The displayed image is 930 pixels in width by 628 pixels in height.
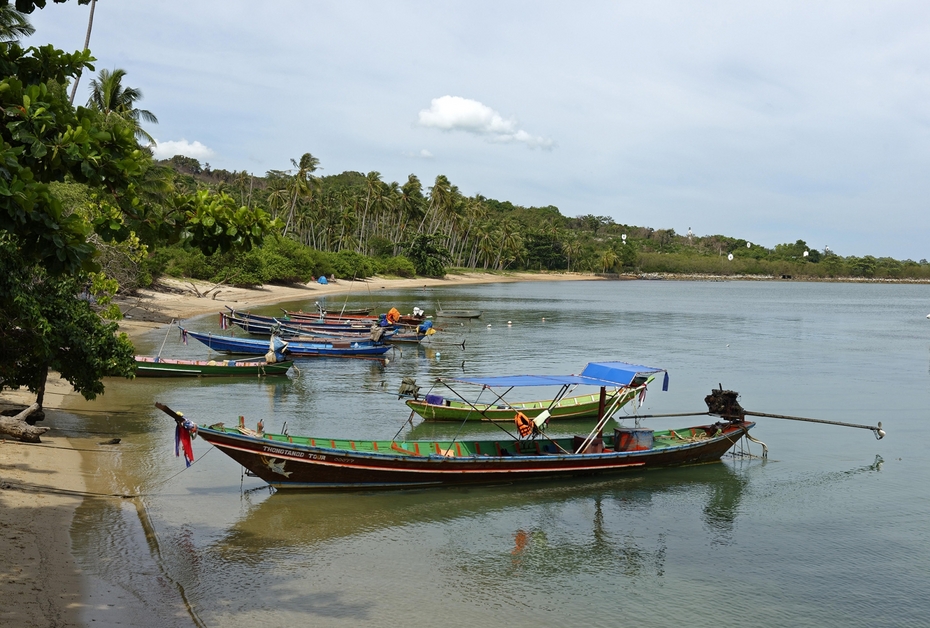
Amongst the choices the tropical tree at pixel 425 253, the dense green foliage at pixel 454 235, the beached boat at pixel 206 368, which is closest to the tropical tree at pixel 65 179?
the beached boat at pixel 206 368

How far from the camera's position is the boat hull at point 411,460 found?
46.8ft

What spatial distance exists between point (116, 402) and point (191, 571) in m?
12.4

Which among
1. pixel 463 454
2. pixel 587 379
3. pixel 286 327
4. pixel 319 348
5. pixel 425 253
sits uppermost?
pixel 425 253

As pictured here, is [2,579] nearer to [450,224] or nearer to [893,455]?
[893,455]

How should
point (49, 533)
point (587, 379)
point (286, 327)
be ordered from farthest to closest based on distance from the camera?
1. point (286, 327)
2. point (587, 379)
3. point (49, 533)

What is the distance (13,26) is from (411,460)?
2104 centimetres

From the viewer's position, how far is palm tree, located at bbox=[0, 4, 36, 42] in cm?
2235

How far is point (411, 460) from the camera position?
49.3ft

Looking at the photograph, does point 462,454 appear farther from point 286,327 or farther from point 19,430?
point 286,327

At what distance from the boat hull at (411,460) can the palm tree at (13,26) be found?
1525 centimetres

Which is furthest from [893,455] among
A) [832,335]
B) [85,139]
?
[832,335]

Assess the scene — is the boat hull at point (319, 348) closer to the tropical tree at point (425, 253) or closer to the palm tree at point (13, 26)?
the palm tree at point (13, 26)

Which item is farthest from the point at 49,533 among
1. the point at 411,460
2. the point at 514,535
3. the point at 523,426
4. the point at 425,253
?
the point at 425,253

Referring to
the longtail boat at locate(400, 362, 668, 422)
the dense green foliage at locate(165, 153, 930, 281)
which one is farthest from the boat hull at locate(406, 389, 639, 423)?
the dense green foliage at locate(165, 153, 930, 281)
